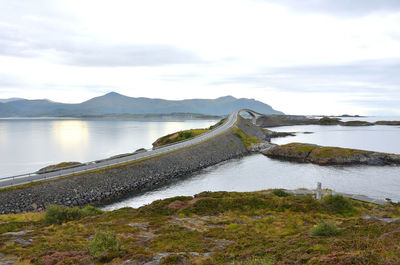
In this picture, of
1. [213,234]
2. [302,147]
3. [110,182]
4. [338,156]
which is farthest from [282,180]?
[213,234]

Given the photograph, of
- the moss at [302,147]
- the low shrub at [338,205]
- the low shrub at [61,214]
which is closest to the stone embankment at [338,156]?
the moss at [302,147]

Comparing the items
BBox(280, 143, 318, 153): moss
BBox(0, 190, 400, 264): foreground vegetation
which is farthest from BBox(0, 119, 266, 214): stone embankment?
BBox(280, 143, 318, 153): moss

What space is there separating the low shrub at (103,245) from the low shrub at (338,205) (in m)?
25.0

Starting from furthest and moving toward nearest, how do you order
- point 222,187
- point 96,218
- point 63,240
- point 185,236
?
point 222,187 → point 96,218 → point 185,236 → point 63,240

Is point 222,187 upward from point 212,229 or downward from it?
downward

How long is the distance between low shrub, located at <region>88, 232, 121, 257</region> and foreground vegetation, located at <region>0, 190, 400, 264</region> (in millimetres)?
62

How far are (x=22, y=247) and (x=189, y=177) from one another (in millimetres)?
44082

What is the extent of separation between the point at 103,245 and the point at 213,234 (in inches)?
357

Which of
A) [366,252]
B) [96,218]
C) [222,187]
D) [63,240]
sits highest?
[366,252]

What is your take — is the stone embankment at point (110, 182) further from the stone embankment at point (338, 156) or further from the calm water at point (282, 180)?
the stone embankment at point (338, 156)

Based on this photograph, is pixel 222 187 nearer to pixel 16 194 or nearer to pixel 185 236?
pixel 185 236

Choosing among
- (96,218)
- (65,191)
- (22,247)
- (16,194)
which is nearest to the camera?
(22,247)

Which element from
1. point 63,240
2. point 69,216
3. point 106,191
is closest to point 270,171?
point 106,191

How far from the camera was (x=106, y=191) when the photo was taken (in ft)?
148
